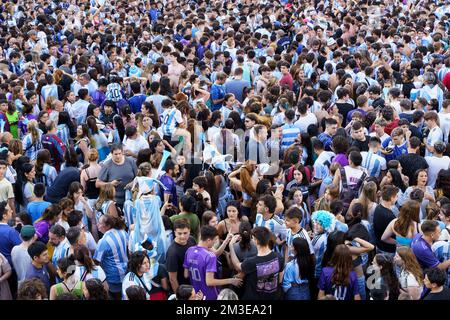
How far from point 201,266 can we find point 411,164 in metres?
3.25

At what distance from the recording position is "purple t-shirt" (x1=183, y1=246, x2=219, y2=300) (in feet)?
20.4

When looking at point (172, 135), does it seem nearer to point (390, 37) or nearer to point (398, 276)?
point (398, 276)

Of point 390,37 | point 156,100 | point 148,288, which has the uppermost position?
point 390,37

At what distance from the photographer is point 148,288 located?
6.09 metres

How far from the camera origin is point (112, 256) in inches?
264

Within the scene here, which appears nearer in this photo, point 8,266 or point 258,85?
point 8,266

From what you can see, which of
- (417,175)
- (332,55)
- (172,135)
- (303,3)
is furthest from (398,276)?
(303,3)

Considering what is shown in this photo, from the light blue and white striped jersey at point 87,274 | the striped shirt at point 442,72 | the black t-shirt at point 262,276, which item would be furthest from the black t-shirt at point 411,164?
A: the striped shirt at point 442,72

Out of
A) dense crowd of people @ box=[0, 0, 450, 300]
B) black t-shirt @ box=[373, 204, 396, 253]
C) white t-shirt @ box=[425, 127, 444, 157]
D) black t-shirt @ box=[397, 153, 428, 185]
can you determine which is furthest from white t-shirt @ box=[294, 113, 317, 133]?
black t-shirt @ box=[373, 204, 396, 253]

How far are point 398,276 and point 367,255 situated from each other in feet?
2.08

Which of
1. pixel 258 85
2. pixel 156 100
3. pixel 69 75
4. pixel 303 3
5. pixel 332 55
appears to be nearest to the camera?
pixel 156 100

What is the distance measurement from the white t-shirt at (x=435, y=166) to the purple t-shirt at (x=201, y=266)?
10.8ft

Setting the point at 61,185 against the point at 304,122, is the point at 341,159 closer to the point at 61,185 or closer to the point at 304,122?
the point at 304,122

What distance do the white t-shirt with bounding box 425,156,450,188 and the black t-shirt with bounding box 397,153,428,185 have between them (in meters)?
0.19
